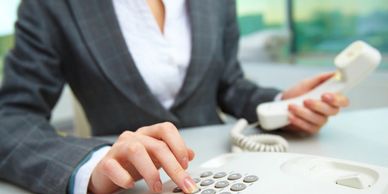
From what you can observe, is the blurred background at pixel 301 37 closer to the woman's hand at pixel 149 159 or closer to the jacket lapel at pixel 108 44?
the jacket lapel at pixel 108 44

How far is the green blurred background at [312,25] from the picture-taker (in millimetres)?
1495

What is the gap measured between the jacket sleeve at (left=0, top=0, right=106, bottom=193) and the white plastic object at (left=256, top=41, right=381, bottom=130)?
274mm

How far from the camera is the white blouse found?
2.49ft

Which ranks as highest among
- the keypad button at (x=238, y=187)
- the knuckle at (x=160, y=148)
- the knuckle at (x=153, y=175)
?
Answer: the knuckle at (x=160, y=148)

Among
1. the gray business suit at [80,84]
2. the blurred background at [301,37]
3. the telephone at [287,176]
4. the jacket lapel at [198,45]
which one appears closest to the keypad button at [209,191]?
the telephone at [287,176]

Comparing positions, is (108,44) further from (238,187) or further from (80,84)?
(238,187)

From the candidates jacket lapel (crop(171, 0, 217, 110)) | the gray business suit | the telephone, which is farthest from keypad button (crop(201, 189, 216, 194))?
jacket lapel (crop(171, 0, 217, 110))

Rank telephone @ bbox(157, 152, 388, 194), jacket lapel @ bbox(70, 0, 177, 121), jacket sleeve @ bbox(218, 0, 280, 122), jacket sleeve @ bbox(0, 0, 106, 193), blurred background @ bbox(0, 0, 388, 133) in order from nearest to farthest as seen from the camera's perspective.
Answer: telephone @ bbox(157, 152, 388, 194) → jacket sleeve @ bbox(0, 0, 106, 193) → jacket lapel @ bbox(70, 0, 177, 121) → jacket sleeve @ bbox(218, 0, 280, 122) → blurred background @ bbox(0, 0, 388, 133)

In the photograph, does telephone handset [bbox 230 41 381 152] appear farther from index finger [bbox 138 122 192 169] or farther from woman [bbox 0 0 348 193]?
index finger [bbox 138 122 192 169]

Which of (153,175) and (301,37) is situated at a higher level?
(153,175)

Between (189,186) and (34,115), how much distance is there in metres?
0.38

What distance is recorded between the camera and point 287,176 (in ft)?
1.31

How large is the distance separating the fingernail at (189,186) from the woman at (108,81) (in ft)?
0.43

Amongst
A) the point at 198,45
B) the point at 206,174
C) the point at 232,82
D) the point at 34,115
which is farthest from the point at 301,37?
the point at 206,174
